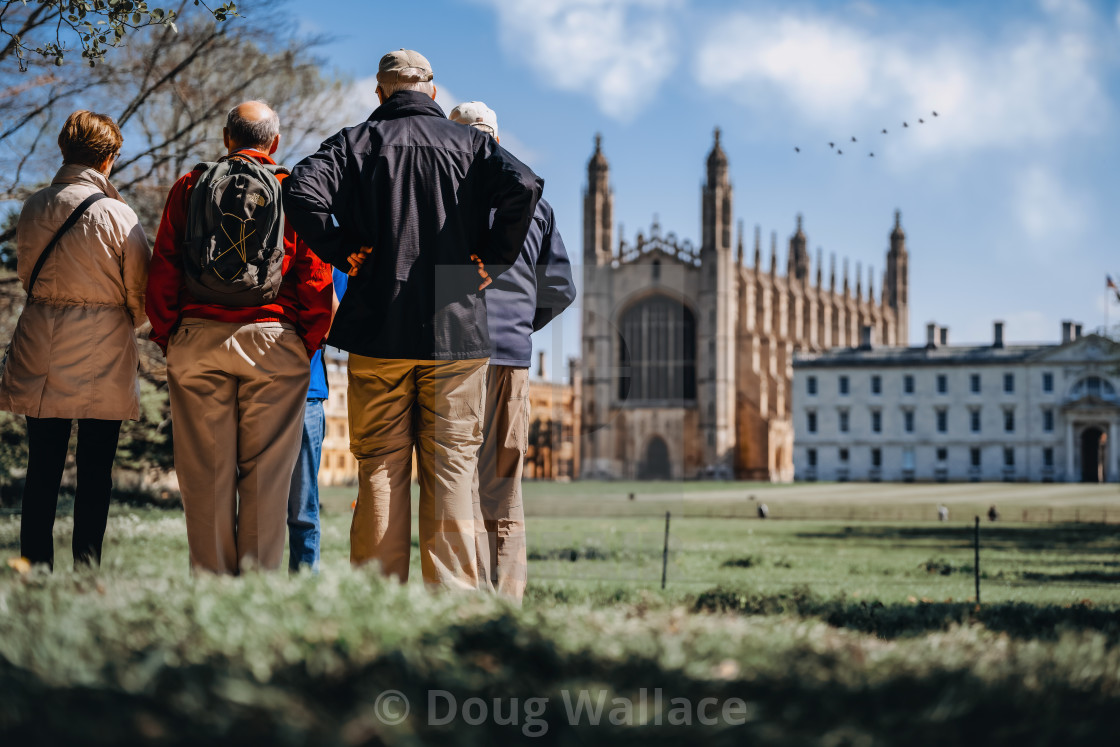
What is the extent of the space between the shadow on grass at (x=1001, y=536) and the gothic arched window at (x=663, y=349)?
45.1m

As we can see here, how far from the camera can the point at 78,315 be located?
14.5 ft

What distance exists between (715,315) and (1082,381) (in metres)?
22.9

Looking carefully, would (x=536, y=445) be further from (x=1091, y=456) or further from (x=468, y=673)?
(x=468, y=673)

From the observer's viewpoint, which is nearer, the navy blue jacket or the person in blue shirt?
the navy blue jacket

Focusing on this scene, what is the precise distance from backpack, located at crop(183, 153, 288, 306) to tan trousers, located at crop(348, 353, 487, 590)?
48 centimetres

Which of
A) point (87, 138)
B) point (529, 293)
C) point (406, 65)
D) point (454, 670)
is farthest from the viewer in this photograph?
point (529, 293)

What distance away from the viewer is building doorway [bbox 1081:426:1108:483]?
7025 centimetres

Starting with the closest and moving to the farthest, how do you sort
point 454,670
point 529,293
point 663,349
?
1. point 454,670
2. point 529,293
3. point 663,349

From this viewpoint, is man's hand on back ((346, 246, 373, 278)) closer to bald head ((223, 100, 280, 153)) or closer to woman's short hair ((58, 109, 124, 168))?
bald head ((223, 100, 280, 153))

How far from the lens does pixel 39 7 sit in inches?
387

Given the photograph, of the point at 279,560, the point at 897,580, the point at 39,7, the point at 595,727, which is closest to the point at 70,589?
the point at 279,560

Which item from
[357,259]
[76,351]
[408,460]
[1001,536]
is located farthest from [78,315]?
[1001,536]

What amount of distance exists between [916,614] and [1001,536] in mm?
17674

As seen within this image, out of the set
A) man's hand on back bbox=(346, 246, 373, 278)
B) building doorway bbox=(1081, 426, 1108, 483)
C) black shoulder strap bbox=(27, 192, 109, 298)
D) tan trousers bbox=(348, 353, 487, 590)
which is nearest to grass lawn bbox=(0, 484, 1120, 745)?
tan trousers bbox=(348, 353, 487, 590)
